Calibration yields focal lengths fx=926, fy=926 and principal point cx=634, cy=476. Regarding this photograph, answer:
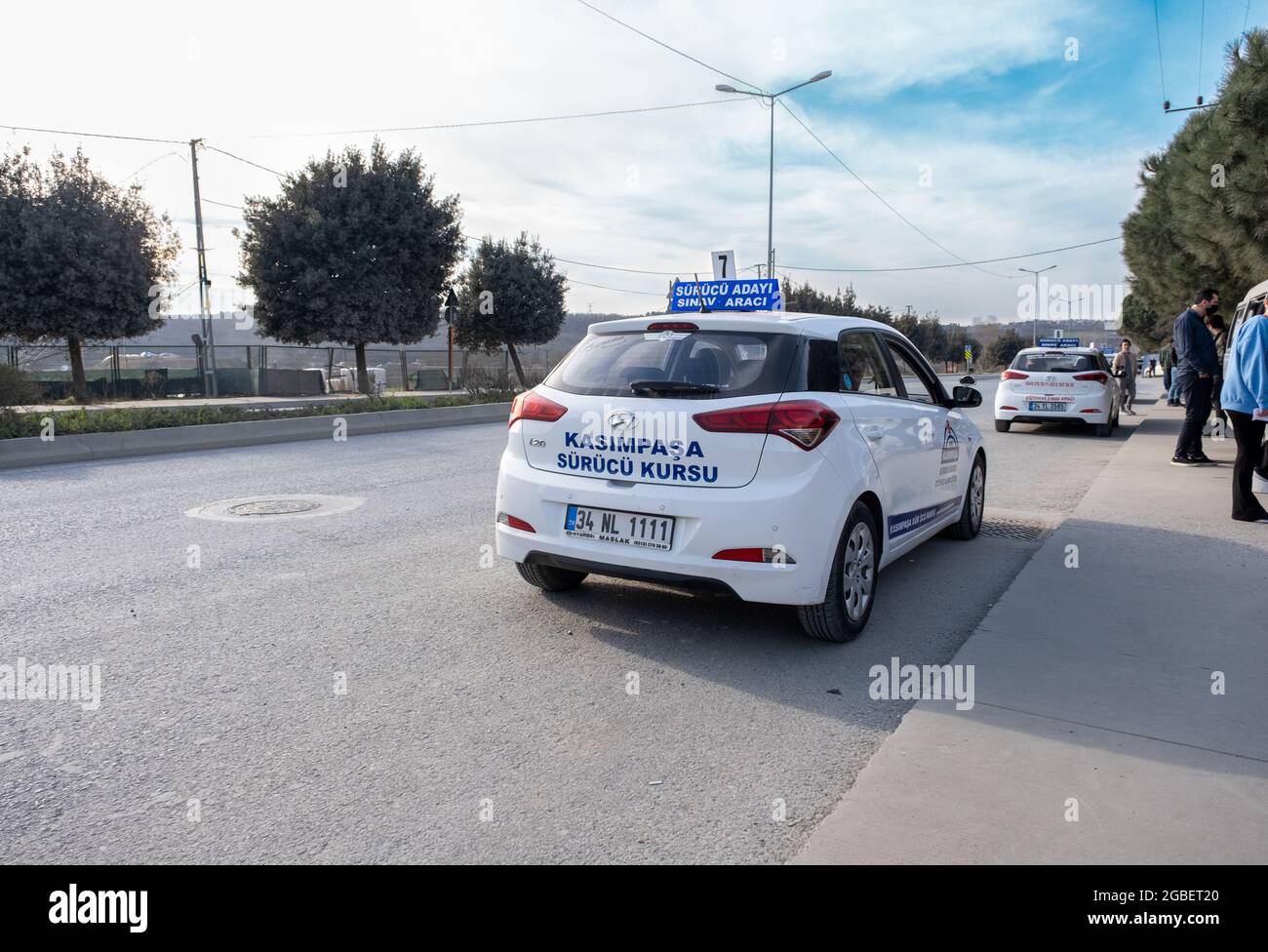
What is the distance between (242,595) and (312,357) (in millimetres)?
37143

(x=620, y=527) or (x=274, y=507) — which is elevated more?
(x=620, y=527)

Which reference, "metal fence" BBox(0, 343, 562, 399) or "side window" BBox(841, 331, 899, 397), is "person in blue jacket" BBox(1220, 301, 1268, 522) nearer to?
"side window" BBox(841, 331, 899, 397)

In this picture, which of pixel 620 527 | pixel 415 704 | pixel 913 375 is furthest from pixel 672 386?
pixel 913 375

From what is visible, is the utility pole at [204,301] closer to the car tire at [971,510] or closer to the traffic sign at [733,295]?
the traffic sign at [733,295]

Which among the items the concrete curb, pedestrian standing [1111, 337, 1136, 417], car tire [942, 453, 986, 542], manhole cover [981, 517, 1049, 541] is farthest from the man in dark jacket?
the concrete curb

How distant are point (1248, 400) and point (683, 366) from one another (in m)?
5.61

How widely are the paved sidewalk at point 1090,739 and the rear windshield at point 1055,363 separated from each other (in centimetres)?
1082

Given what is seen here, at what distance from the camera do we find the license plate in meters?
4.46

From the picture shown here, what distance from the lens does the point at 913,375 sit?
20.3 feet

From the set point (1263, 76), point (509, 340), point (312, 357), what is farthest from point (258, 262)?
point (1263, 76)

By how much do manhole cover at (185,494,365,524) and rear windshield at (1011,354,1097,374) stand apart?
12.1m

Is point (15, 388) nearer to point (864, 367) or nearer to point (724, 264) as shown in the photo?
point (724, 264)

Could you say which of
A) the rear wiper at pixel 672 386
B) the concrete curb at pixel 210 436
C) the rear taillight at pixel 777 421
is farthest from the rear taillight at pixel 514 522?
the concrete curb at pixel 210 436

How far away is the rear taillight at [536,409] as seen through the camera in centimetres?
489
